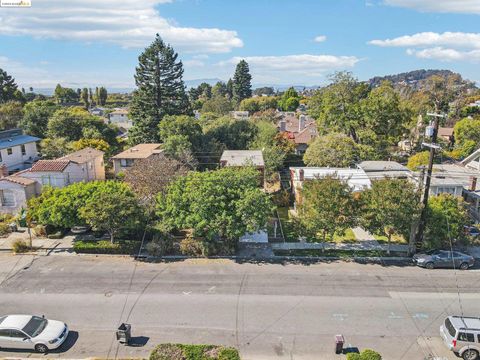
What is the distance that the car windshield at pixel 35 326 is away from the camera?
17688mm

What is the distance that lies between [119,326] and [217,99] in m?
73.5

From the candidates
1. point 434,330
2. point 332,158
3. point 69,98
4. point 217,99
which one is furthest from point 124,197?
point 69,98

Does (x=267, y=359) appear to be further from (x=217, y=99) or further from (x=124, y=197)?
(x=217, y=99)

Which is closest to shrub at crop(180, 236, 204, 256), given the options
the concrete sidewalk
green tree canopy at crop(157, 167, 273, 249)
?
green tree canopy at crop(157, 167, 273, 249)

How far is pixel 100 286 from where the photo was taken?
23422 mm

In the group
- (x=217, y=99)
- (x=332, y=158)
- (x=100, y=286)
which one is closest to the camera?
(x=100, y=286)

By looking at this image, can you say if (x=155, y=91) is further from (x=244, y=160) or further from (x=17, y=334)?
(x=17, y=334)

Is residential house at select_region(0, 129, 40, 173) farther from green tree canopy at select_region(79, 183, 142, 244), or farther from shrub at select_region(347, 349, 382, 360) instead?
shrub at select_region(347, 349, 382, 360)

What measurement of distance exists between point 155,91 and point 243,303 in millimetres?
44971

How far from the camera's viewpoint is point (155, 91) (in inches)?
2322

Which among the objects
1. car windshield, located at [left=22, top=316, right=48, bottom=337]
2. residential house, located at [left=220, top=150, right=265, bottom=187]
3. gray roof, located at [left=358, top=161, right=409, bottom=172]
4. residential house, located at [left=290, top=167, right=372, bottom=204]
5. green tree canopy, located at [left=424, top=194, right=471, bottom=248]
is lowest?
car windshield, located at [left=22, top=316, right=48, bottom=337]

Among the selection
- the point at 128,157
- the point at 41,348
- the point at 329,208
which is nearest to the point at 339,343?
the point at 329,208

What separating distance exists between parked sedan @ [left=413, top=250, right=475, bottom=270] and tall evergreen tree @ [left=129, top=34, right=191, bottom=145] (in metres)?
41.5

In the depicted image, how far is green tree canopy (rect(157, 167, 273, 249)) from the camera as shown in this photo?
26.2m
